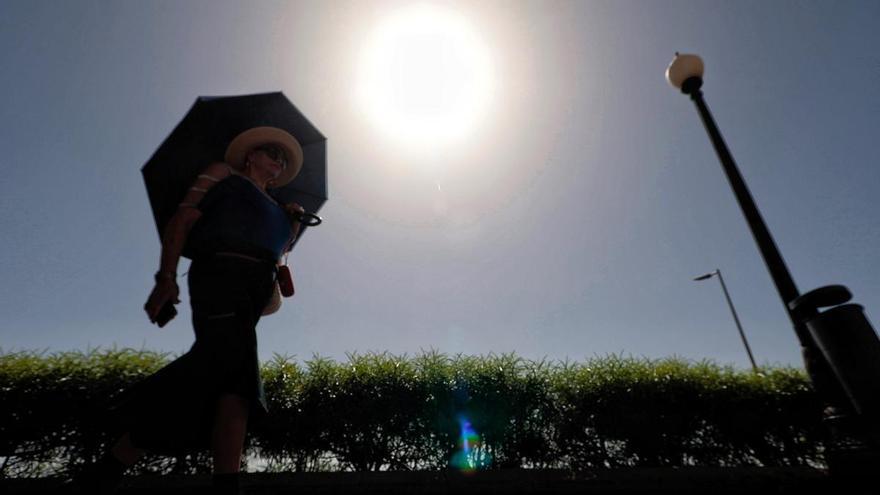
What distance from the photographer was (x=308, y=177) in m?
2.76

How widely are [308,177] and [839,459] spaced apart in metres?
4.69

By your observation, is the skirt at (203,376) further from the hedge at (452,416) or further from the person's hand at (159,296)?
the hedge at (452,416)

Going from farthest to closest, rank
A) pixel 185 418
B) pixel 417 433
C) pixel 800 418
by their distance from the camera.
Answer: pixel 800 418 < pixel 417 433 < pixel 185 418

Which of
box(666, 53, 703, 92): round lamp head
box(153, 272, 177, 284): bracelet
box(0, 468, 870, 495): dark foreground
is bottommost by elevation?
box(0, 468, 870, 495): dark foreground

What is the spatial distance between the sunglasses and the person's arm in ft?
1.35

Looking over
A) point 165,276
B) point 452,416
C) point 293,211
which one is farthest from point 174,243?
point 452,416

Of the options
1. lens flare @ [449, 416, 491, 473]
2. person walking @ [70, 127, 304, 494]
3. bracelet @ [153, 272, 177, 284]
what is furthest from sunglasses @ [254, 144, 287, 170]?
lens flare @ [449, 416, 491, 473]

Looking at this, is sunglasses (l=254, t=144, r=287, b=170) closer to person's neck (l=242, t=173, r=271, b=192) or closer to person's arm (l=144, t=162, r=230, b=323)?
person's neck (l=242, t=173, r=271, b=192)

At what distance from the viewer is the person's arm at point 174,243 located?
165cm

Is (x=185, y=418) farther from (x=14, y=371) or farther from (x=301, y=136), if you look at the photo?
(x=14, y=371)

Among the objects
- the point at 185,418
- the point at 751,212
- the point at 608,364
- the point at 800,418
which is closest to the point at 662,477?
the point at 608,364

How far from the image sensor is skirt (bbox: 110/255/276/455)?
149 cm

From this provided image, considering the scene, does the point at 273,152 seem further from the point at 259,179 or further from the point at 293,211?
the point at 293,211

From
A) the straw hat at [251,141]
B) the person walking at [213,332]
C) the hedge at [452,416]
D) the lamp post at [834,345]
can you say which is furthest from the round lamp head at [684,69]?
the person walking at [213,332]
